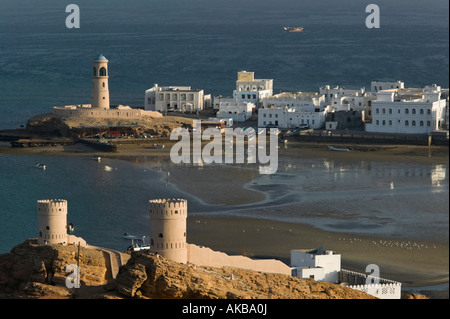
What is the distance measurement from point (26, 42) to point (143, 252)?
97.0 metres

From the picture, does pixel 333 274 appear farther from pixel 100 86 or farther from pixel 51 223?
pixel 100 86

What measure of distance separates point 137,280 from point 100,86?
48.9 m

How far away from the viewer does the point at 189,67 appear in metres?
113

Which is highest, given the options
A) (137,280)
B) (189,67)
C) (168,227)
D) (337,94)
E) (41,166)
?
(189,67)

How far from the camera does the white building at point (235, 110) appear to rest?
75875mm

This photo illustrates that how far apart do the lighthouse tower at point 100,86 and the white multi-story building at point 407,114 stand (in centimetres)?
1479

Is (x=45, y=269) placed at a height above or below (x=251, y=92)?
below

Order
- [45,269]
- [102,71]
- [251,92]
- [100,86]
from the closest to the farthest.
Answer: [45,269]
[100,86]
[102,71]
[251,92]

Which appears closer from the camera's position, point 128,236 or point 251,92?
point 128,236

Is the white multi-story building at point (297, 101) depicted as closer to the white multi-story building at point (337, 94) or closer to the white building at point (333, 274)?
the white multi-story building at point (337, 94)

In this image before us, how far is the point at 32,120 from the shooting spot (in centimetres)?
7444

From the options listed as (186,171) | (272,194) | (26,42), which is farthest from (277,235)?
(26,42)

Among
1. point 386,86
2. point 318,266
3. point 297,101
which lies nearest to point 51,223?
point 318,266
